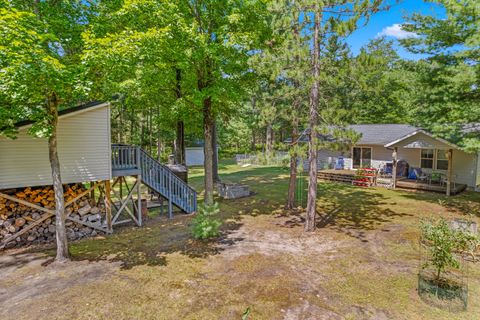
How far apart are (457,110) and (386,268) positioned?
7.68 metres

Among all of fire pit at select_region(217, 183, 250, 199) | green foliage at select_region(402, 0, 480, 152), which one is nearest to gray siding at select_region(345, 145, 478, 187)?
green foliage at select_region(402, 0, 480, 152)

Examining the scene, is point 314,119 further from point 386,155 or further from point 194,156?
point 194,156

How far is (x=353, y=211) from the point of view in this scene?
12219 millimetres

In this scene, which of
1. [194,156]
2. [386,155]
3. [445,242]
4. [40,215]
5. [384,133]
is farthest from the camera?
[194,156]

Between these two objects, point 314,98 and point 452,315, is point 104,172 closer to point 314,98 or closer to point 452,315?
point 314,98

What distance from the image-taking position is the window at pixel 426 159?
59.2 feet

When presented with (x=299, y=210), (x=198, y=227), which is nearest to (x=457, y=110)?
(x=299, y=210)

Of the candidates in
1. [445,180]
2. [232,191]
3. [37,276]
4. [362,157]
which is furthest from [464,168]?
[37,276]

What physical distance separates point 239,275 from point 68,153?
6.59 m

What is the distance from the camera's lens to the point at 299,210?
40.9ft

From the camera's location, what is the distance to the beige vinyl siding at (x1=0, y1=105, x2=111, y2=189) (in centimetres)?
781

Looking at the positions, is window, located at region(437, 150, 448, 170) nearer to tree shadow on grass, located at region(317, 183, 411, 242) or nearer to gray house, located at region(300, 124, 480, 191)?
gray house, located at region(300, 124, 480, 191)

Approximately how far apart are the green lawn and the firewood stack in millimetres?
948

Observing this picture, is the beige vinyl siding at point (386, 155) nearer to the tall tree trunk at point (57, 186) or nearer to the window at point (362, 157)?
the window at point (362, 157)
